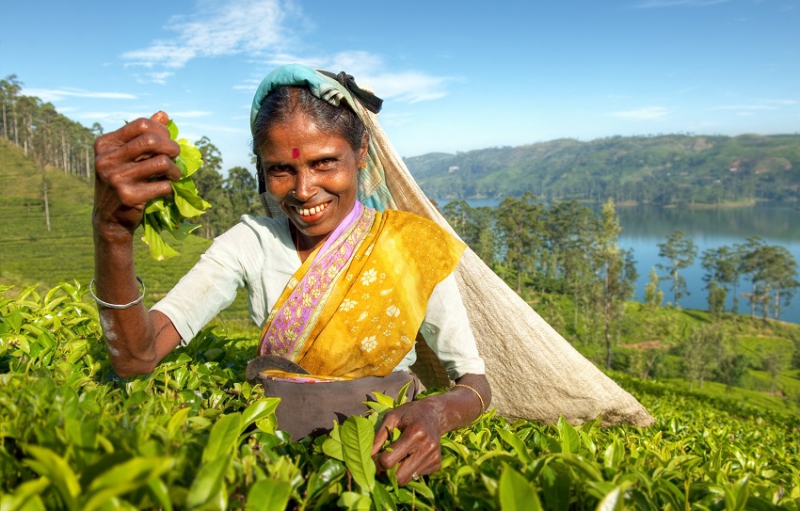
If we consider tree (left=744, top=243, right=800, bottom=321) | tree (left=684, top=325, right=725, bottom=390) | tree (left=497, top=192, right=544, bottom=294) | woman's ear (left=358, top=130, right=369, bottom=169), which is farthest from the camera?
tree (left=744, top=243, right=800, bottom=321)

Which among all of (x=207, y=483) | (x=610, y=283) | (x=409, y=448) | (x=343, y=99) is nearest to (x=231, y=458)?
(x=207, y=483)

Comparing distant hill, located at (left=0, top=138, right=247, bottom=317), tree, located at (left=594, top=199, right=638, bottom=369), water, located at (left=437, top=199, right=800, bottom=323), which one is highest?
distant hill, located at (left=0, top=138, right=247, bottom=317)

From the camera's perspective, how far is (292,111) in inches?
76.4

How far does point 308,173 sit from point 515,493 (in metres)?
1.36

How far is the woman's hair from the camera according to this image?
1948 mm

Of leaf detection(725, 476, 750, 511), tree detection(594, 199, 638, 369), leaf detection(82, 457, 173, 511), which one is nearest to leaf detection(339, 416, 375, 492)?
leaf detection(82, 457, 173, 511)

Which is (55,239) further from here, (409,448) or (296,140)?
(409,448)

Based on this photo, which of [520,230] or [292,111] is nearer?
[292,111]

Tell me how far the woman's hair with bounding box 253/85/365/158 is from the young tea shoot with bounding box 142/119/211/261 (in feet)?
1.32

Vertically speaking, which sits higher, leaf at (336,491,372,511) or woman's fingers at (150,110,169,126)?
woman's fingers at (150,110,169,126)

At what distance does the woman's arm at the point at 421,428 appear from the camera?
1.24 metres

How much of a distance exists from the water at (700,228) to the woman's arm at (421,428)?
9993cm

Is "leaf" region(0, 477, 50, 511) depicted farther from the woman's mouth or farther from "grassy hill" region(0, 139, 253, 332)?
"grassy hill" region(0, 139, 253, 332)

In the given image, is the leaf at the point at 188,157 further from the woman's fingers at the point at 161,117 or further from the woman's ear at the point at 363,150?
the woman's ear at the point at 363,150
